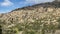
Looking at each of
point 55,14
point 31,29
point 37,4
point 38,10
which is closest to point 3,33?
point 31,29

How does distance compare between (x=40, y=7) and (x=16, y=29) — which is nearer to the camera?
(x=16, y=29)

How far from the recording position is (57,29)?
85.0 ft

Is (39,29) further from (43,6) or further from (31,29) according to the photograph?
(43,6)

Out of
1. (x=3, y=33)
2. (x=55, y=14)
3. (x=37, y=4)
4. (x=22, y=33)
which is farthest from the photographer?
(x=37, y=4)

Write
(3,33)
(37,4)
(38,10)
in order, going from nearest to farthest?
1. (3,33)
2. (38,10)
3. (37,4)

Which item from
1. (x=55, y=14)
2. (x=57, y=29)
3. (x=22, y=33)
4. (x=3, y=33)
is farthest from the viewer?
(x=55, y=14)

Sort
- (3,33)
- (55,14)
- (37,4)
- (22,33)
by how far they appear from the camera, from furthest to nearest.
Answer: (37,4) < (55,14) < (22,33) < (3,33)

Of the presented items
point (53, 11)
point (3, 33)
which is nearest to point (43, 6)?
point (53, 11)

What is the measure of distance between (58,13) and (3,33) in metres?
16.4

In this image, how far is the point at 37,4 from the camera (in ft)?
150

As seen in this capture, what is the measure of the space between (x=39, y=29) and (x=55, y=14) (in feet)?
39.4

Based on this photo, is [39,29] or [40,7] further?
[40,7]

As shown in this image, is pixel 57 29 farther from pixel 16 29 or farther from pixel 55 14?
pixel 55 14

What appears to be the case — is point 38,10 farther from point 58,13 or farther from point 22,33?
point 22,33
